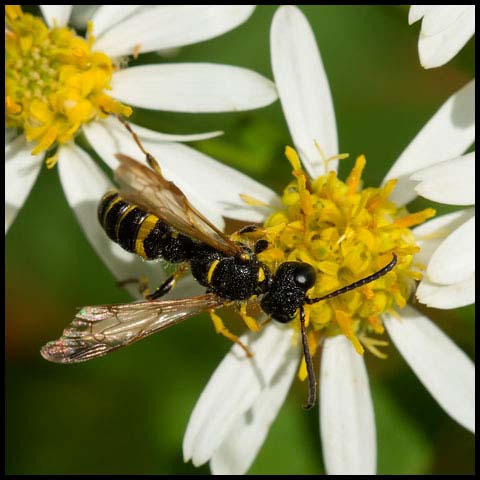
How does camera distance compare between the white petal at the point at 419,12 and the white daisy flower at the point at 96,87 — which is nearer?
the white petal at the point at 419,12

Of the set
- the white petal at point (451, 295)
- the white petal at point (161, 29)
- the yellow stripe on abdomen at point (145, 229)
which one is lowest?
the white petal at point (451, 295)

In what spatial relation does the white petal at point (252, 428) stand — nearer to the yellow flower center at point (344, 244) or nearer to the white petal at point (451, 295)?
the yellow flower center at point (344, 244)

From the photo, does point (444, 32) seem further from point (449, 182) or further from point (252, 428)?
point (252, 428)

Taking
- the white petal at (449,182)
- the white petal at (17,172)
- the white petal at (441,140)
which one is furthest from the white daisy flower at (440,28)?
the white petal at (17,172)

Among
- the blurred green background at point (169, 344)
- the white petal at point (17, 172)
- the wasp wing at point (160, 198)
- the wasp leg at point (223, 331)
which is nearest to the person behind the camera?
the wasp wing at point (160, 198)

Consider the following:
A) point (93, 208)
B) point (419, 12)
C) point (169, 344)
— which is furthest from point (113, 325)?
point (419, 12)

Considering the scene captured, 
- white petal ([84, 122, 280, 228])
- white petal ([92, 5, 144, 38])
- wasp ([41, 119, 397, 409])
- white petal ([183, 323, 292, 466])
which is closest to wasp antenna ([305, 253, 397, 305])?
wasp ([41, 119, 397, 409])

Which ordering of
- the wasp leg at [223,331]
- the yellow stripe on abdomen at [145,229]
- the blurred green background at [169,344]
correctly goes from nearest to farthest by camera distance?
the yellow stripe on abdomen at [145,229]
the wasp leg at [223,331]
the blurred green background at [169,344]
